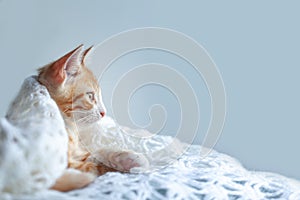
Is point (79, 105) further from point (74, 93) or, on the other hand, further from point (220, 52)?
point (220, 52)

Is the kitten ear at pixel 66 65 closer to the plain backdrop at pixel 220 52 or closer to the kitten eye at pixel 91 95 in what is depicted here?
the kitten eye at pixel 91 95

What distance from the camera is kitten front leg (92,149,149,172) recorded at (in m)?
1.01

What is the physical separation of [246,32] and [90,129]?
0.60 m

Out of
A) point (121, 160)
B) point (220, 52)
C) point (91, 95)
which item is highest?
point (220, 52)

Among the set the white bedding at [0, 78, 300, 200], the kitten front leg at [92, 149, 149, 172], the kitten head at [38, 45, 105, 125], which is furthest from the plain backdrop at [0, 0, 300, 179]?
the kitten front leg at [92, 149, 149, 172]

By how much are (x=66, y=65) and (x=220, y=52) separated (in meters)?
0.59

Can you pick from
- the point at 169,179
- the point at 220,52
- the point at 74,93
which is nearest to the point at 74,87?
the point at 74,93

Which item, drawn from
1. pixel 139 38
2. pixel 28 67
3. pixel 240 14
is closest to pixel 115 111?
pixel 139 38

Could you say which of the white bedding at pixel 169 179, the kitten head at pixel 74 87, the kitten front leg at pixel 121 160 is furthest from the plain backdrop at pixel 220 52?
the kitten front leg at pixel 121 160

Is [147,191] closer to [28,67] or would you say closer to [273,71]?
[273,71]

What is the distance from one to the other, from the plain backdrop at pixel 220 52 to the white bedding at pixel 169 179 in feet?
0.39

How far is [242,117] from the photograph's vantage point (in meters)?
1.47

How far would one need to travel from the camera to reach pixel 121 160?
3.34 feet

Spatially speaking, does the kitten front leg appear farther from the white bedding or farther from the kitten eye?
the kitten eye
